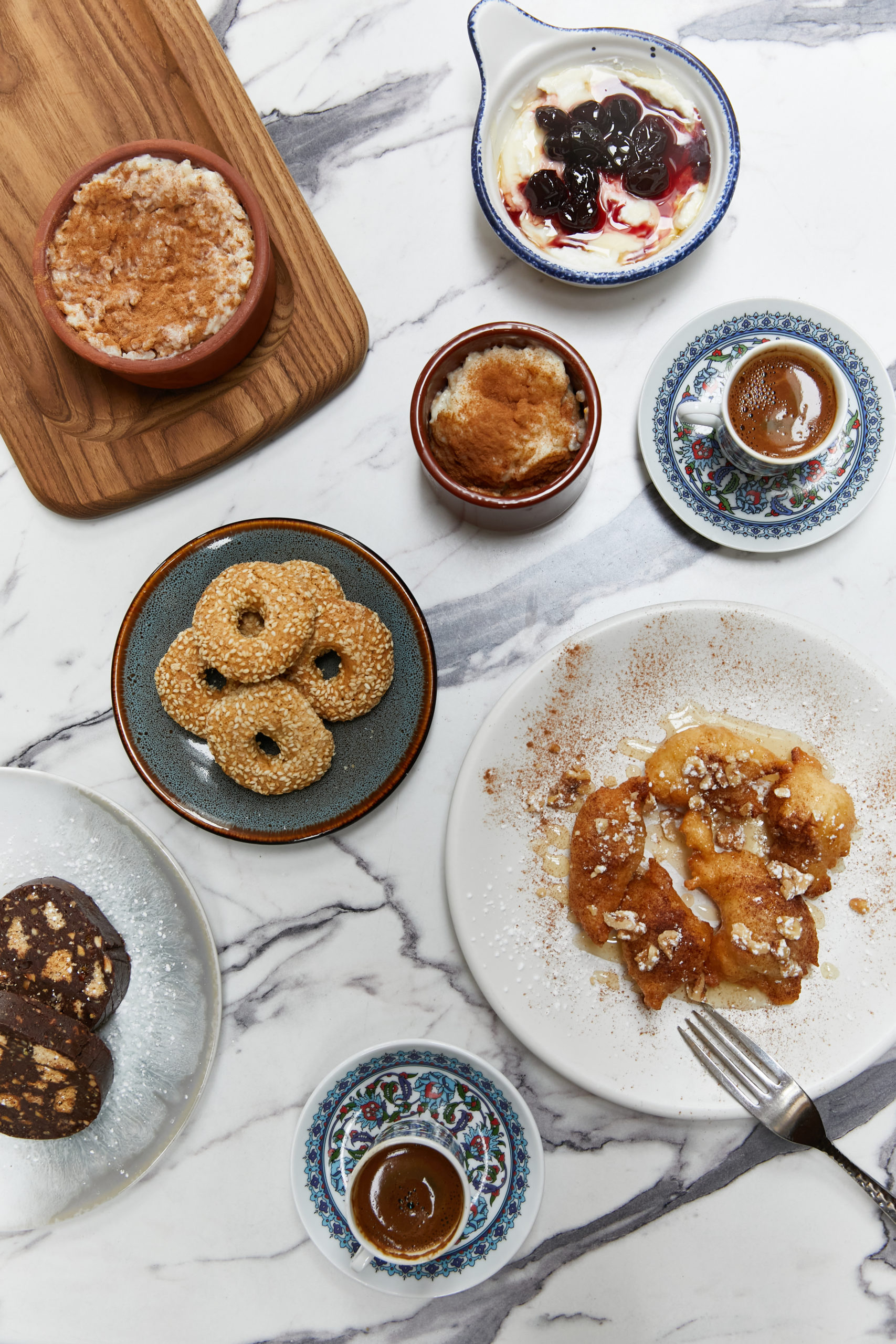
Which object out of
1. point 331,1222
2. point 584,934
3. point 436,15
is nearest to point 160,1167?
A: point 331,1222

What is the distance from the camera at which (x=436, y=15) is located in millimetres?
1669

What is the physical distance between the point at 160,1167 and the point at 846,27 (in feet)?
9.06

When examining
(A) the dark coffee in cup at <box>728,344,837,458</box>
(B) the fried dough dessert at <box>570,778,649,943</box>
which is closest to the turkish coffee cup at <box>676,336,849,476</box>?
(A) the dark coffee in cup at <box>728,344,837,458</box>

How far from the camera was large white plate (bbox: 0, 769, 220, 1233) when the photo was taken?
1.61m

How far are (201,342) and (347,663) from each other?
637mm

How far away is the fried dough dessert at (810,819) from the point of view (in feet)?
4.98

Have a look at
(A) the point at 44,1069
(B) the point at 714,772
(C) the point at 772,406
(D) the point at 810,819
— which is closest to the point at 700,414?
(C) the point at 772,406

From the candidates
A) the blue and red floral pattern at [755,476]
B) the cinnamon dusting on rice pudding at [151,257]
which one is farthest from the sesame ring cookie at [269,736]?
the blue and red floral pattern at [755,476]

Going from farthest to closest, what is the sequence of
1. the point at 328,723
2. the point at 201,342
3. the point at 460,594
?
the point at 460,594
the point at 328,723
the point at 201,342

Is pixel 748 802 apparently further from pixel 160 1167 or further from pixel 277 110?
pixel 277 110

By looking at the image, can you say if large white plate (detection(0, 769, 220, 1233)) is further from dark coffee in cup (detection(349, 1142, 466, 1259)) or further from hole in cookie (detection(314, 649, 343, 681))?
hole in cookie (detection(314, 649, 343, 681))

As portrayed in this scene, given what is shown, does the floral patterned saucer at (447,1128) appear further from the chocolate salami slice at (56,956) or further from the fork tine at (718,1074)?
the chocolate salami slice at (56,956)

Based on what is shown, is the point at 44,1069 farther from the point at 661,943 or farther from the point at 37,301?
the point at 37,301

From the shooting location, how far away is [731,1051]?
1.55 meters
